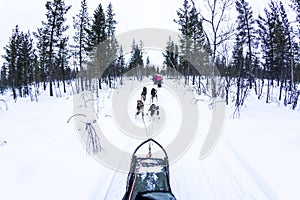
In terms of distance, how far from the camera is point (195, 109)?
12.7 meters

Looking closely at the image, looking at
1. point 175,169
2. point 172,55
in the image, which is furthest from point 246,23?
point 175,169

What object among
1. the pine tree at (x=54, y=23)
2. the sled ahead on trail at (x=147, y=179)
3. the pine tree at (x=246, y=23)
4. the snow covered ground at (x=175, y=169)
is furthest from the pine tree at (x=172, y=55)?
the sled ahead on trail at (x=147, y=179)

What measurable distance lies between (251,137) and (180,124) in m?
3.29

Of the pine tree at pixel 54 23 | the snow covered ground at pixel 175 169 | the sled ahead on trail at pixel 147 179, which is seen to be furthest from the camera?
the pine tree at pixel 54 23

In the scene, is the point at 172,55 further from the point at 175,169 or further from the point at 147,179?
the point at 147,179

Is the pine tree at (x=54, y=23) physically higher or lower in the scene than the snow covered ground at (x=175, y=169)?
higher

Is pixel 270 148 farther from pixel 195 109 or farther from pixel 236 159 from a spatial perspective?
pixel 195 109

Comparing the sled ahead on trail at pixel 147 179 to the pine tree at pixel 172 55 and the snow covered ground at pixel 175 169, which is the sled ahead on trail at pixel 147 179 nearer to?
the snow covered ground at pixel 175 169

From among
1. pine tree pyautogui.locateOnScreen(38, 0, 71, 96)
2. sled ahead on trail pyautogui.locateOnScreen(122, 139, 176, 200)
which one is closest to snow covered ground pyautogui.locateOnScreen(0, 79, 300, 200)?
sled ahead on trail pyautogui.locateOnScreen(122, 139, 176, 200)

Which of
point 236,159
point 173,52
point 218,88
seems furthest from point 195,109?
point 173,52

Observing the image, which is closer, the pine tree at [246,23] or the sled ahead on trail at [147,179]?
the sled ahead on trail at [147,179]

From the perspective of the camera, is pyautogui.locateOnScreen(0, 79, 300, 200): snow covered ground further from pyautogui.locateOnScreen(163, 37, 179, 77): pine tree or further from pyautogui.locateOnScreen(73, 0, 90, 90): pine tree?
pyautogui.locateOnScreen(163, 37, 179, 77): pine tree

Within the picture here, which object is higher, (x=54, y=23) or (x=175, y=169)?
(x=54, y=23)

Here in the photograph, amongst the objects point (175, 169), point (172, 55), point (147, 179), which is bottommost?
point (175, 169)
